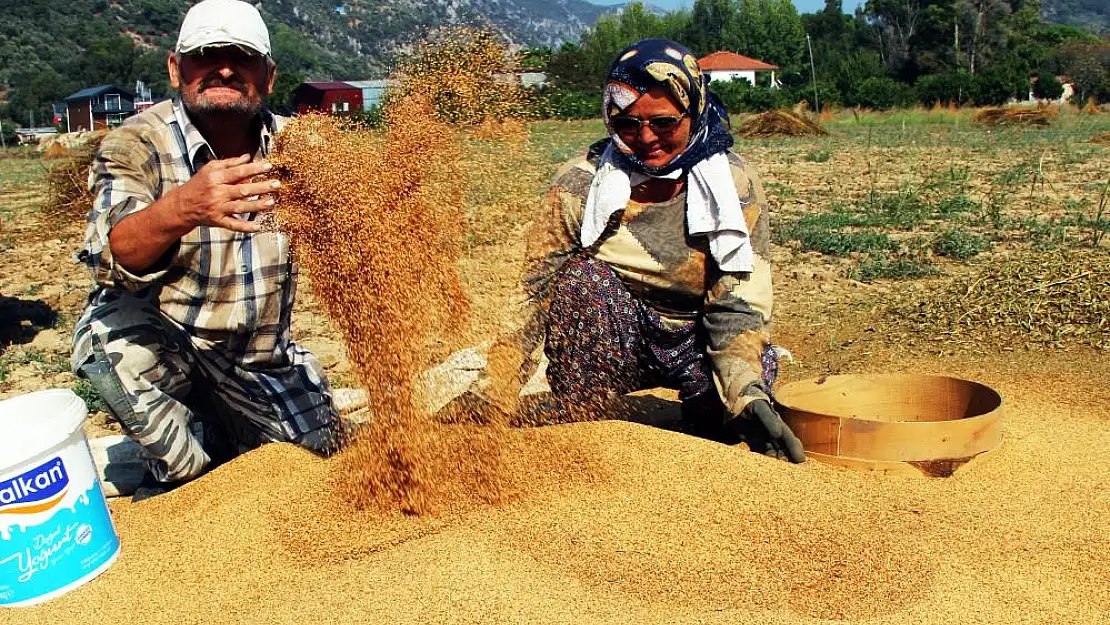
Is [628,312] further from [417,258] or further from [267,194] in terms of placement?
[267,194]

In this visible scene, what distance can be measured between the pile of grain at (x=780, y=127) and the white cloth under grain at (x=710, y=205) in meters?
14.9

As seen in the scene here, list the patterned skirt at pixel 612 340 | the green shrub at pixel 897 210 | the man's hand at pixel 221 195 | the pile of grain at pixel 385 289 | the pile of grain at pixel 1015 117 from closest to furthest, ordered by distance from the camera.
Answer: the man's hand at pixel 221 195 → the pile of grain at pixel 385 289 → the patterned skirt at pixel 612 340 → the green shrub at pixel 897 210 → the pile of grain at pixel 1015 117

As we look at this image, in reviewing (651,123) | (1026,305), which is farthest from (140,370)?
(1026,305)

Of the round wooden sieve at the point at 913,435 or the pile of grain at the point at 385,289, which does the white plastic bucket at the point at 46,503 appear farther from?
the round wooden sieve at the point at 913,435

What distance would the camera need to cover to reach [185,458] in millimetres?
2596

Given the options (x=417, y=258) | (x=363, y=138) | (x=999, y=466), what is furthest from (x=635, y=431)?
(x=363, y=138)

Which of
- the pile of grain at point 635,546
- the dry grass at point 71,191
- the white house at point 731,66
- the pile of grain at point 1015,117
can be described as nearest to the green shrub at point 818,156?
the pile of grain at point 1015,117

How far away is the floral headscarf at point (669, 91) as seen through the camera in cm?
253

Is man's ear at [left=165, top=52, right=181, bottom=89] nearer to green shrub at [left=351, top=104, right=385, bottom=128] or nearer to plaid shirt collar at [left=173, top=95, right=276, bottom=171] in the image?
plaid shirt collar at [left=173, top=95, right=276, bottom=171]

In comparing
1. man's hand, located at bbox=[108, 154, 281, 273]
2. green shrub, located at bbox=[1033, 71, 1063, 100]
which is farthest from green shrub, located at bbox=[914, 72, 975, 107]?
man's hand, located at bbox=[108, 154, 281, 273]

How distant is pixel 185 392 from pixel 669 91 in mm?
1574

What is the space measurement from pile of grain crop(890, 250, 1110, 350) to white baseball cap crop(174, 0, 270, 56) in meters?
2.72

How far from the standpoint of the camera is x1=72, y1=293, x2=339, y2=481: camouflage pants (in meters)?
2.50

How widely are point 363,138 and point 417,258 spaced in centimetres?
43
